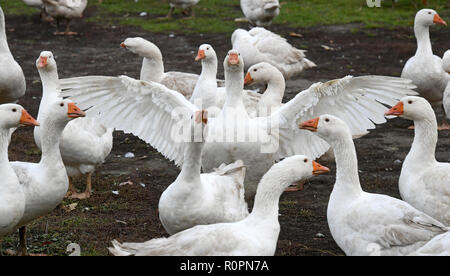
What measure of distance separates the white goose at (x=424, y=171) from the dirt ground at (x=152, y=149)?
879 millimetres

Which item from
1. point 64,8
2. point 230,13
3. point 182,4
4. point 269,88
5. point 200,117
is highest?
point 200,117

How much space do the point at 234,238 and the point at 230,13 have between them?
13811 millimetres

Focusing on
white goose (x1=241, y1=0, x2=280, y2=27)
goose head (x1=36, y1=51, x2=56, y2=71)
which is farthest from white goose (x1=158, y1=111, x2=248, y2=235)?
white goose (x1=241, y1=0, x2=280, y2=27)

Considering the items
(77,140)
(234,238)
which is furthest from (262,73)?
(234,238)

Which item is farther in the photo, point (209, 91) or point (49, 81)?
point (209, 91)

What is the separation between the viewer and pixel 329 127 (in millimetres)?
5414

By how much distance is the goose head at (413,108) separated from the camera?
19.3ft

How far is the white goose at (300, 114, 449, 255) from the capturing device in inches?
191

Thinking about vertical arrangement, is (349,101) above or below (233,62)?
below

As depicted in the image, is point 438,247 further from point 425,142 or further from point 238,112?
point 238,112

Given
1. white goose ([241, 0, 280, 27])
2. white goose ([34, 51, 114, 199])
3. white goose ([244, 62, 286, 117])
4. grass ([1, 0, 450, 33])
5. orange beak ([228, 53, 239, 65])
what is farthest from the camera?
grass ([1, 0, 450, 33])

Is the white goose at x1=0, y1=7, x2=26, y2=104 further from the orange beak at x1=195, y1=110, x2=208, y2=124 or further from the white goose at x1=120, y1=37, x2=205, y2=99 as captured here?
the orange beak at x1=195, y1=110, x2=208, y2=124

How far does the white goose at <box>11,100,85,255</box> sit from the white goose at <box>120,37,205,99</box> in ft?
11.1

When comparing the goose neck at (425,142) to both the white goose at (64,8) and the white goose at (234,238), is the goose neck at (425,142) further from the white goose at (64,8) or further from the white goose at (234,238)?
the white goose at (64,8)
